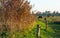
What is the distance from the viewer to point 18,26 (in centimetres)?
1612

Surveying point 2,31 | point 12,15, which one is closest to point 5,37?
point 2,31

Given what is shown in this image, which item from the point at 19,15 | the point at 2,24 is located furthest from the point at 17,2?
the point at 2,24

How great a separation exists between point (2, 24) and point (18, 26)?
120 cm

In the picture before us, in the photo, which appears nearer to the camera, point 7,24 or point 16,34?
point 7,24

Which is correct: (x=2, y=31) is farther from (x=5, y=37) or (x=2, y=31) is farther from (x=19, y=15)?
(x=19, y=15)

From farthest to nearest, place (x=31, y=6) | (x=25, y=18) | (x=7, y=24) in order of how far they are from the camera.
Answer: (x=31, y=6) → (x=25, y=18) → (x=7, y=24)

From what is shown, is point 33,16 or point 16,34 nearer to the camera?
point 16,34

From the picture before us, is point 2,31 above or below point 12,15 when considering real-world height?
below

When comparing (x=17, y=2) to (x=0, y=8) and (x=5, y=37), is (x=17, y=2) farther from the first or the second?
(x=5, y=37)

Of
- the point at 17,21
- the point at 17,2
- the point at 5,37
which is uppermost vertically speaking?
the point at 17,2

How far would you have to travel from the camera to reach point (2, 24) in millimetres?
15445

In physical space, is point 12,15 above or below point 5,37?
above

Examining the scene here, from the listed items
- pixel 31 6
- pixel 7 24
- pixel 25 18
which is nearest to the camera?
pixel 7 24

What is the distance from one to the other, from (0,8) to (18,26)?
5.57 feet
